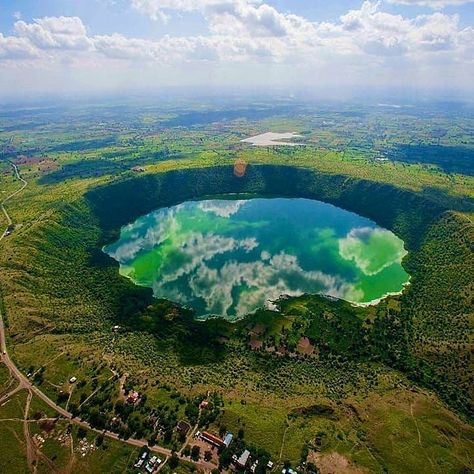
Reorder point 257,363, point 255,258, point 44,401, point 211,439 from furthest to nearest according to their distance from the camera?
1. point 255,258
2. point 257,363
3. point 44,401
4. point 211,439

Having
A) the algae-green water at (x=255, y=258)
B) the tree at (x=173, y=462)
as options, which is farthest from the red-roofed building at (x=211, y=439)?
the algae-green water at (x=255, y=258)

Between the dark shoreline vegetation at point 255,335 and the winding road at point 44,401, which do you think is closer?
the winding road at point 44,401

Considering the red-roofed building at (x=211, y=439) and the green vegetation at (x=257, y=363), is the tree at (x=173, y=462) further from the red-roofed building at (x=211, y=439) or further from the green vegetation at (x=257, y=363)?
the red-roofed building at (x=211, y=439)

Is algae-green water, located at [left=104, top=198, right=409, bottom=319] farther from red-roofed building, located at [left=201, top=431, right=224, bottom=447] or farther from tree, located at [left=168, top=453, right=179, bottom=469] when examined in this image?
tree, located at [left=168, top=453, right=179, bottom=469]

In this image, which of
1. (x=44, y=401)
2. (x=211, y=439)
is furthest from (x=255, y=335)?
(x=44, y=401)

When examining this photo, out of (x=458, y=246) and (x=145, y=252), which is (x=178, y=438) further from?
(x=458, y=246)

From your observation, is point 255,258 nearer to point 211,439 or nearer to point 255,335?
point 255,335

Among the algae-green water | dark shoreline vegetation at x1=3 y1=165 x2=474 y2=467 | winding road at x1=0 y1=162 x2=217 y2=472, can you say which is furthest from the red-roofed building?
the algae-green water
